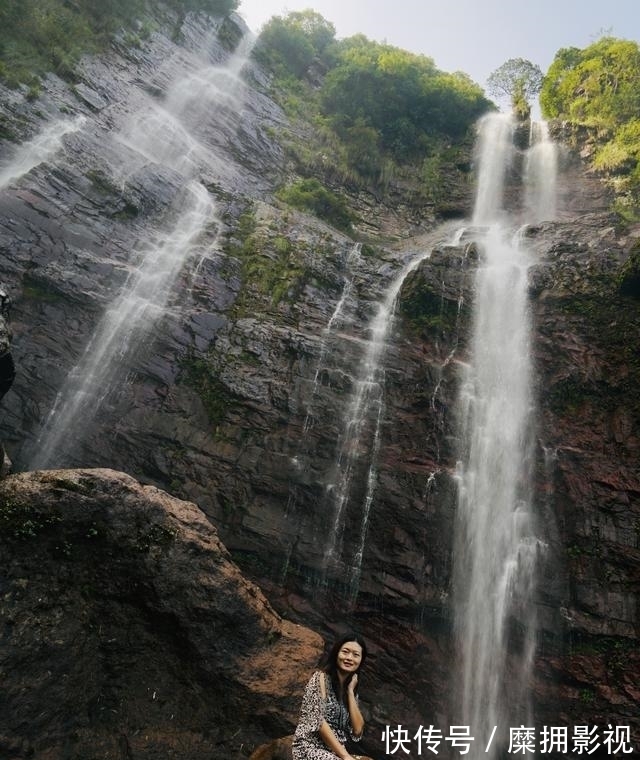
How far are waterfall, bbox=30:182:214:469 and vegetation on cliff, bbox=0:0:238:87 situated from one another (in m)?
6.83

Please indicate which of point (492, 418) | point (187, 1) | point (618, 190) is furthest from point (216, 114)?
point (492, 418)

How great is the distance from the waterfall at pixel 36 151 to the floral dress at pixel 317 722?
13083 mm

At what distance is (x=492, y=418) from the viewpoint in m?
11.2

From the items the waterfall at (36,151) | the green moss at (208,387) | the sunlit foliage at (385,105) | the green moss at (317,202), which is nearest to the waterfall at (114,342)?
the green moss at (208,387)

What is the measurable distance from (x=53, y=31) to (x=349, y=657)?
833 inches

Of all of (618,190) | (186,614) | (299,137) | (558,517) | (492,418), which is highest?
(299,137)

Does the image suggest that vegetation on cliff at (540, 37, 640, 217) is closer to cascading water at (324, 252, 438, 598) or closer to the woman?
cascading water at (324, 252, 438, 598)

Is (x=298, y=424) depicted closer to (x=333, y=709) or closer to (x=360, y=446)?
(x=360, y=446)

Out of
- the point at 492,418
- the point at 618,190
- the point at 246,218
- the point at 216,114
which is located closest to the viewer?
the point at 492,418

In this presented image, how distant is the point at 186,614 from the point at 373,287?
33.4 ft

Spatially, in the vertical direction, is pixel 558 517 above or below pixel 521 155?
below

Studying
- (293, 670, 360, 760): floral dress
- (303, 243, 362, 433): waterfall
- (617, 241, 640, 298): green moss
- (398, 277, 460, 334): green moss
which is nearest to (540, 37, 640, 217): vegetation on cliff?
(617, 241, 640, 298): green moss

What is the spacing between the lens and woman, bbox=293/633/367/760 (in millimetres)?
3107

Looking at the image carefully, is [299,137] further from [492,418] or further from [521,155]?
[492,418]
